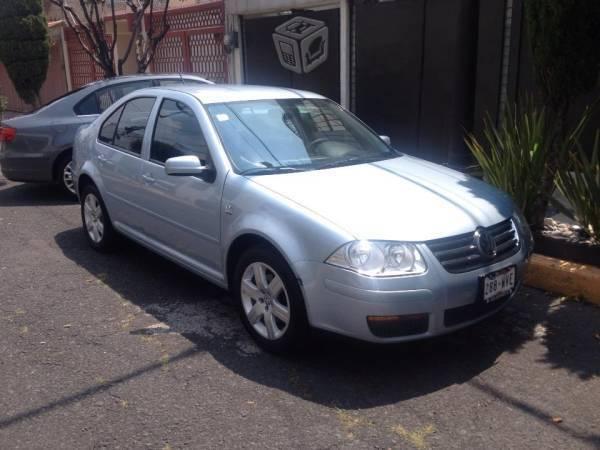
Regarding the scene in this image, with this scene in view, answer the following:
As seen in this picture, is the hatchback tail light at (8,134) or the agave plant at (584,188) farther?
the hatchback tail light at (8,134)

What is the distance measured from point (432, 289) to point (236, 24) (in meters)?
9.97

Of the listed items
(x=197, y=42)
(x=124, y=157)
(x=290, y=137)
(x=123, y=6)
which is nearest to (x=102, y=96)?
(x=124, y=157)

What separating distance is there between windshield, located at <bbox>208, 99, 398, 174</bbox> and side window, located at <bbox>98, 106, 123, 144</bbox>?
1556 mm

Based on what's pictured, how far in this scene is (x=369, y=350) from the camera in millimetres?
4152

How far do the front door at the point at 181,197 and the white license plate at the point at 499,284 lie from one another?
174cm

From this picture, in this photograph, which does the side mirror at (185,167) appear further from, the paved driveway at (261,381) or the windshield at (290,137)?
the paved driveway at (261,381)

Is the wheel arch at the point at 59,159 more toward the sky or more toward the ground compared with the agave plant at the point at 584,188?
more toward the ground

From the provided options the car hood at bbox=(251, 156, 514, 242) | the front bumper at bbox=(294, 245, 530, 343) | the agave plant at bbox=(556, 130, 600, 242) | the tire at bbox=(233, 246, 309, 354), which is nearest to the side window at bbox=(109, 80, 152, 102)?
the car hood at bbox=(251, 156, 514, 242)

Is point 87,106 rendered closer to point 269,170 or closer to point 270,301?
point 269,170

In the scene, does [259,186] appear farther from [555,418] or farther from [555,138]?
[555,138]

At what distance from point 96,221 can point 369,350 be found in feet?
10.8

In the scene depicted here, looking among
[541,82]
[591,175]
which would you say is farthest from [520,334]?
[541,82]

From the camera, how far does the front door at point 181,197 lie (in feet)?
14.7

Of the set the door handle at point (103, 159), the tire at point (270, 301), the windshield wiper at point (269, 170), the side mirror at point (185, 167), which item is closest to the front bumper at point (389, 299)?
the tire at point (270, 301)
